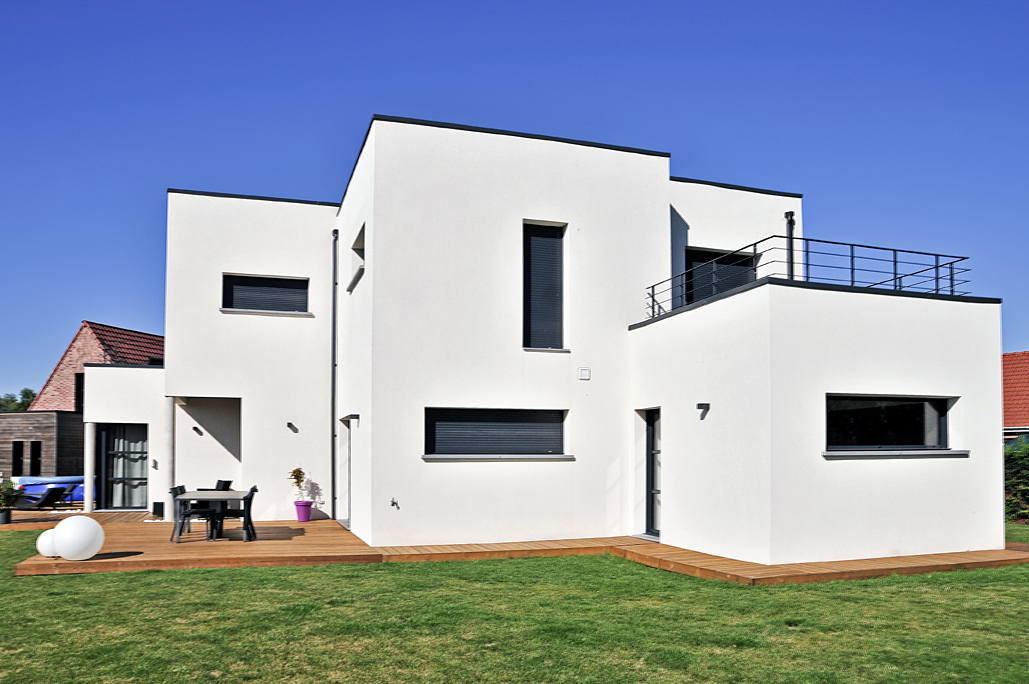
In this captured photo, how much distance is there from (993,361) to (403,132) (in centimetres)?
879

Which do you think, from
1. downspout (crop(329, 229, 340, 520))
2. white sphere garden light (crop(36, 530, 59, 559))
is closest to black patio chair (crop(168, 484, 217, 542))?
white sphere garden light (crop(36, 530, 59, 559))

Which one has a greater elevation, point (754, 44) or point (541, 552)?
point (754, 44)

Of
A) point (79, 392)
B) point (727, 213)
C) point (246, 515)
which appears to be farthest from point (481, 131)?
point (79, 392)

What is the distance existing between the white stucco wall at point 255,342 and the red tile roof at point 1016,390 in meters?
18.7

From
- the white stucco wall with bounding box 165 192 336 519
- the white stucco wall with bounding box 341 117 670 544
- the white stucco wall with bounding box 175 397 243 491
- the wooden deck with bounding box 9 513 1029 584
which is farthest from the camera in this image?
the white stucco wall with bounding box 175 397 243 491

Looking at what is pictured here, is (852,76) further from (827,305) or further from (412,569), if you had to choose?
(412,569)

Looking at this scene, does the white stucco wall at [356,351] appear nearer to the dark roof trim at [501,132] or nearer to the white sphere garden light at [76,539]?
the dark roof trim at [501,132]

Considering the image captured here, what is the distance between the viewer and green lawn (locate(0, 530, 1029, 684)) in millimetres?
5246

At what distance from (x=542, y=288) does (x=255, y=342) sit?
6038mm

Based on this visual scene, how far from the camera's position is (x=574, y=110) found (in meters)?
13.2

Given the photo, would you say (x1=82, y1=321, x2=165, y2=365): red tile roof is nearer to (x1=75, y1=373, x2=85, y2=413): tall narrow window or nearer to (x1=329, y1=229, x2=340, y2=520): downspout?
(x1=75, y1=373, x2=85, y2=413): tall narrow window

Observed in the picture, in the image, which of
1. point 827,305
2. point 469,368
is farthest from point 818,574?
point 469,368

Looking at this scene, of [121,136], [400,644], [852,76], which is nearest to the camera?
[400,644]

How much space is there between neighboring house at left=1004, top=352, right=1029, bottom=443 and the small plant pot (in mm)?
17934
